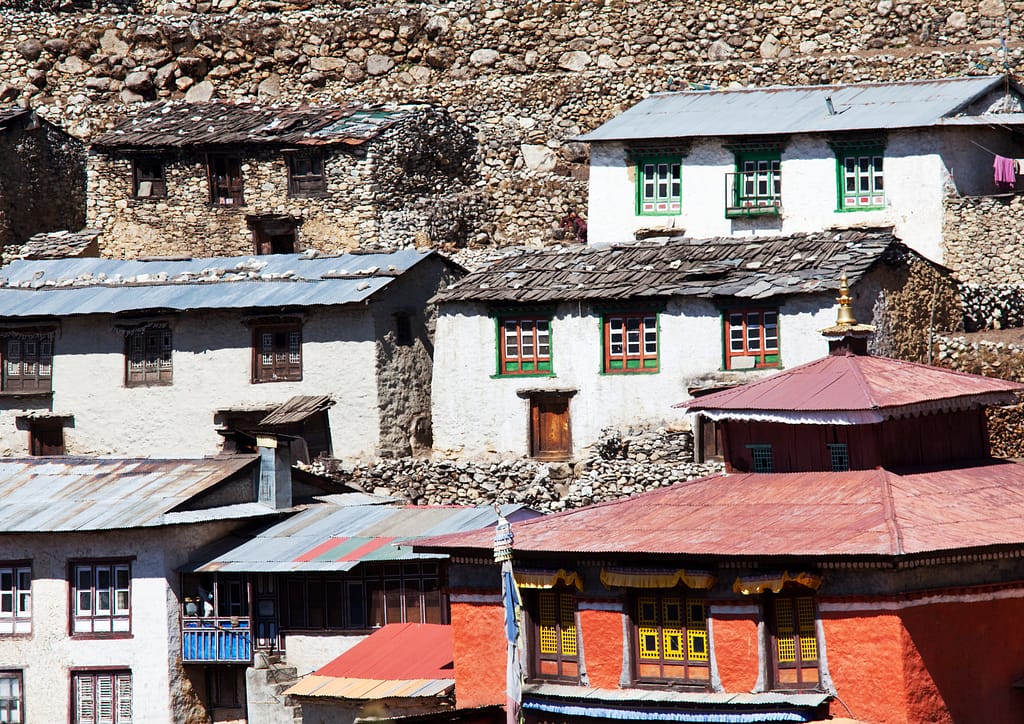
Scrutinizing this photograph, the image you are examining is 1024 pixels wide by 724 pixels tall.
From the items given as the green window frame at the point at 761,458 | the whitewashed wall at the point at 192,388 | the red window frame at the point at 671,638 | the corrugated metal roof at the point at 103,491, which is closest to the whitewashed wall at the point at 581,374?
the whitewashed wall at the point at 192,388

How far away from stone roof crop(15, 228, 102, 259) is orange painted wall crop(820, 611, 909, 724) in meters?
28.6

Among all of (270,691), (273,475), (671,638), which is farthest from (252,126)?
(671,638)

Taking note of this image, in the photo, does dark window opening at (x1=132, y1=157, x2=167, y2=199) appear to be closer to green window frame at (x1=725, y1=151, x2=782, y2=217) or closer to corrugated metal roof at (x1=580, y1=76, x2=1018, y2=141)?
corrugated metal roof at (x1=580, y1=76, x2=1018, y2=141)

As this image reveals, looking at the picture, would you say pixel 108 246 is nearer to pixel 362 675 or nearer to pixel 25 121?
pixel 25 121

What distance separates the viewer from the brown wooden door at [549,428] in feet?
156

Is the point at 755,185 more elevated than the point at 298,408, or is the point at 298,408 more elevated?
the point at 755,185

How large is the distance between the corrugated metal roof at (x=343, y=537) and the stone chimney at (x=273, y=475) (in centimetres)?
61

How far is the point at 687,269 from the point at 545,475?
5.09 meters

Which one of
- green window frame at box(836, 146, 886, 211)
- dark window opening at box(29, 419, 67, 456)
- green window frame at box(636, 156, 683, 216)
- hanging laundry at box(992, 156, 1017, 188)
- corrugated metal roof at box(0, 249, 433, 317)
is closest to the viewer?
corrugated metal roof at box(0, 249, 433, 317)

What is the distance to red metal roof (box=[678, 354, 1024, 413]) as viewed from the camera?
36688 mm

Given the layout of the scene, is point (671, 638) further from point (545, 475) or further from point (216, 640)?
point (545, 475)

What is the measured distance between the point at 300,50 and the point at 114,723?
86.9 ft

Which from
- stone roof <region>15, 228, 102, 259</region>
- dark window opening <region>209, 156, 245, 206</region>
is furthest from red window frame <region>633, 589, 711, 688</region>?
stone roof <region>15, 228, 102, 259</region>

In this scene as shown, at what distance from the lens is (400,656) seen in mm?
39438
